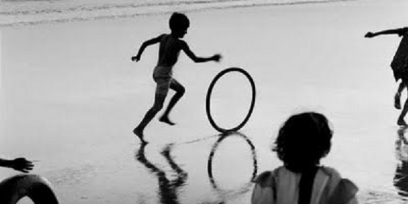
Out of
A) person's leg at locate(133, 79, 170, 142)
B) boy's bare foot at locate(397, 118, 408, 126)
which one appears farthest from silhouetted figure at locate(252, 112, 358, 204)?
boy's bare foot at locate(397, 118, 408, 126)

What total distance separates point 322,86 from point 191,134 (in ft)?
13.0

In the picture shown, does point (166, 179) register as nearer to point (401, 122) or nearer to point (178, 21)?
point (178, 21)

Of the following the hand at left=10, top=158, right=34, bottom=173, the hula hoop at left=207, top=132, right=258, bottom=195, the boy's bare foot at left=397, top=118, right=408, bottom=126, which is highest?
the hand at left=10, top=158, right=34, bottom=173

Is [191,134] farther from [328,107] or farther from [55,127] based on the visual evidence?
[328,107]

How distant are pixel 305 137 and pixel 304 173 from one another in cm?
18

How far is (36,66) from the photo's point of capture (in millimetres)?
15852

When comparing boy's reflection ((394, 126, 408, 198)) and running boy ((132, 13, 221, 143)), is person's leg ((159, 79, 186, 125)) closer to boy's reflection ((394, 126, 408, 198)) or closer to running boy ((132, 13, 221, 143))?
running boy ((132, 13, 221, 143))

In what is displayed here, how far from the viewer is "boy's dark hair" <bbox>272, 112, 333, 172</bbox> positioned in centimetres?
369

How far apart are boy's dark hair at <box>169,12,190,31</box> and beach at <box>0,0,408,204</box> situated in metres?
1.36

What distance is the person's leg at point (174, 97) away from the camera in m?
10.5

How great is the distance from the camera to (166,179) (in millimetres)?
8336

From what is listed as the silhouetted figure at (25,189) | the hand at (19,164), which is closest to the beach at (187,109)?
the silhouetted figure at (25,189)

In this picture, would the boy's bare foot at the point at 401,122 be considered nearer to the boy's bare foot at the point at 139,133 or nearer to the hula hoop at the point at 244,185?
the hula hoop at the point at 244,185

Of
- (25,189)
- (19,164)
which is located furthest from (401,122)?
(19,164)
